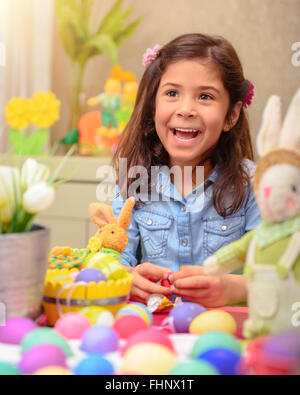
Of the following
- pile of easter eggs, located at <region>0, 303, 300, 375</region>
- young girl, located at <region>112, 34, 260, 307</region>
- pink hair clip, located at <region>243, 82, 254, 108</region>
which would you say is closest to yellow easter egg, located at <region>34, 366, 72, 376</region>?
pile of easter eggs, located at <region>0, 303, 300, 375</region>

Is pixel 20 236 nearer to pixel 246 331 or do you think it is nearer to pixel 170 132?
pixel 246 331

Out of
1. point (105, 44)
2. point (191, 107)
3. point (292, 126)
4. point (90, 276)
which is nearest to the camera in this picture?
point (292, 126)

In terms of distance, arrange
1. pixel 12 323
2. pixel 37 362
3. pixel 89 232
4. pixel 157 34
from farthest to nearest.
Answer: pixel 157 34, pixel 89 232, pixel 12 323, pixel 37 362

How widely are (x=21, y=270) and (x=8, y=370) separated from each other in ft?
0.42

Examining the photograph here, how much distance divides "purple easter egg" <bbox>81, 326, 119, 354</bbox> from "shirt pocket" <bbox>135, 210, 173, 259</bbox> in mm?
612

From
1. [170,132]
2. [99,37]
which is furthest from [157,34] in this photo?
[170,132]

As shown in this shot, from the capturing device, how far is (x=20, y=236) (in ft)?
1.64

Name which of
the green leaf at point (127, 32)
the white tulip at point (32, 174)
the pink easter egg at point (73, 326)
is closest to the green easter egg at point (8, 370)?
the pink easter egg at point (73, 326)

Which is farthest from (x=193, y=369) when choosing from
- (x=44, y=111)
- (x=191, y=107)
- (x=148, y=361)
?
(x=44, y=111)

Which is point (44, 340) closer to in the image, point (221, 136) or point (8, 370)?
point (8, 370)

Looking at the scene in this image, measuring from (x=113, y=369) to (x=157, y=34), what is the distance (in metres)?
2.10

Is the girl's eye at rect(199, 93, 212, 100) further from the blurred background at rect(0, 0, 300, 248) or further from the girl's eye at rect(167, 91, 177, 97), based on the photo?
the blurred background at rect(0, 0, 300, 248)

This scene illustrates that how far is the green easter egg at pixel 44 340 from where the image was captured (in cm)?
44

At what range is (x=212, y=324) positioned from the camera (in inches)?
21.0
